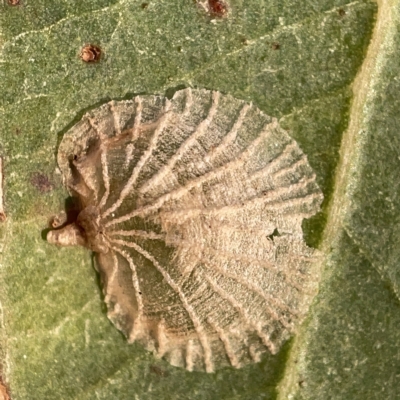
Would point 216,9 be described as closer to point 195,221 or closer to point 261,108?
point 261,108

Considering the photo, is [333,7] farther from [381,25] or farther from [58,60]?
[58,60]

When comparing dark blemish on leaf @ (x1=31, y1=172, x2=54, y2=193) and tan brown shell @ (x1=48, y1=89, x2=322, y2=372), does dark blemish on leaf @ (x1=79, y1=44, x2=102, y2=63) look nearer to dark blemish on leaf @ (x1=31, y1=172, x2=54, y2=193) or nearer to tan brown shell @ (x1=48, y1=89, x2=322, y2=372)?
tan brown shell @ (x1=48, y1=89, x2=322, y2=372)

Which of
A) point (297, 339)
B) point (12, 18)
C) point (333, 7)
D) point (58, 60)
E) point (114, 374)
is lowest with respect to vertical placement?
point (297, 339)

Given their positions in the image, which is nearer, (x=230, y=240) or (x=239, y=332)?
(x=230, y=240)

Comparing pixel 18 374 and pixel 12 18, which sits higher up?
pixel 12 18

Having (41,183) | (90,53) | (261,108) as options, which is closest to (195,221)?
(261,108)

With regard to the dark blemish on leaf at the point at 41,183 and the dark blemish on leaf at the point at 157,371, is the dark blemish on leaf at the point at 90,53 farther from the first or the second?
the dark blemish on leaf at the point at 157,371

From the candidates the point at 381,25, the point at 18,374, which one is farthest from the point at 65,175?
the point at 381,25
